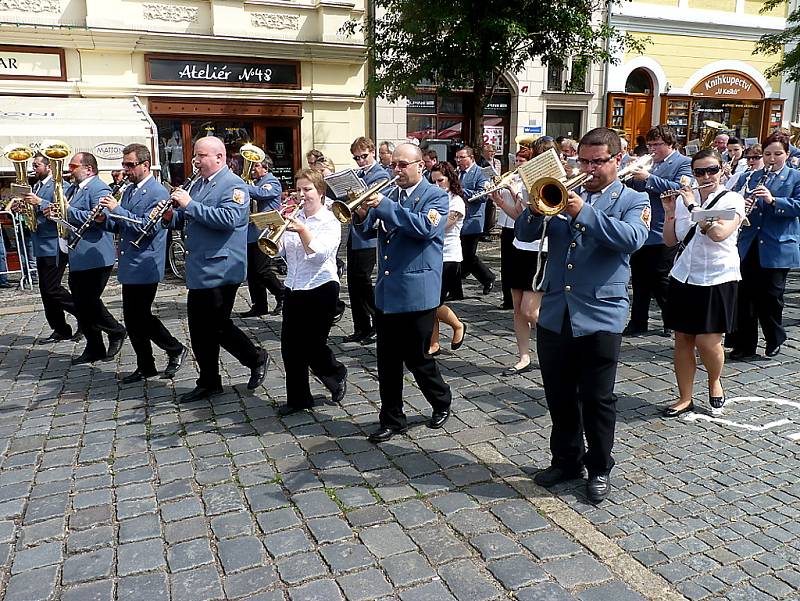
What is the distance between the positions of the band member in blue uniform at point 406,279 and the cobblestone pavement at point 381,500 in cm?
46

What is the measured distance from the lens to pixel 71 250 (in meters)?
6.49

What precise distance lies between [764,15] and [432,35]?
46.6 ft

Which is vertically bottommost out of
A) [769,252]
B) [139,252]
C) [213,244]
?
[769,252]

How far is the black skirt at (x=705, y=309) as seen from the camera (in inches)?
200

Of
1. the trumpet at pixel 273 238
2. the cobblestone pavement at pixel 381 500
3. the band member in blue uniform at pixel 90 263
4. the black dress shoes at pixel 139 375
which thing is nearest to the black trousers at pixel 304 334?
the cobblestone pavement at pixel 381 500

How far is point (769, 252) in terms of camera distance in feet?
21.5

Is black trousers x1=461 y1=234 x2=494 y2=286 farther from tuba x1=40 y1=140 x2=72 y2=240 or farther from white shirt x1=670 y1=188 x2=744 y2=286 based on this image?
tuba x1=40 y1=140 x2=72 y2=240

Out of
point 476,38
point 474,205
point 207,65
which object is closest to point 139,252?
point 474,205

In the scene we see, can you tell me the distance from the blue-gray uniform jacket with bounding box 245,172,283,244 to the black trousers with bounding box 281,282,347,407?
3573mm

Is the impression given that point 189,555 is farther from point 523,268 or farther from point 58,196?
point 58,196

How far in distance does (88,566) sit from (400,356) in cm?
222

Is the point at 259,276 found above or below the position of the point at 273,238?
below

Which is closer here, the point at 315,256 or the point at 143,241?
the point at 315,256

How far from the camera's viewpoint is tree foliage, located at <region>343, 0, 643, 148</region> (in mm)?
11352
